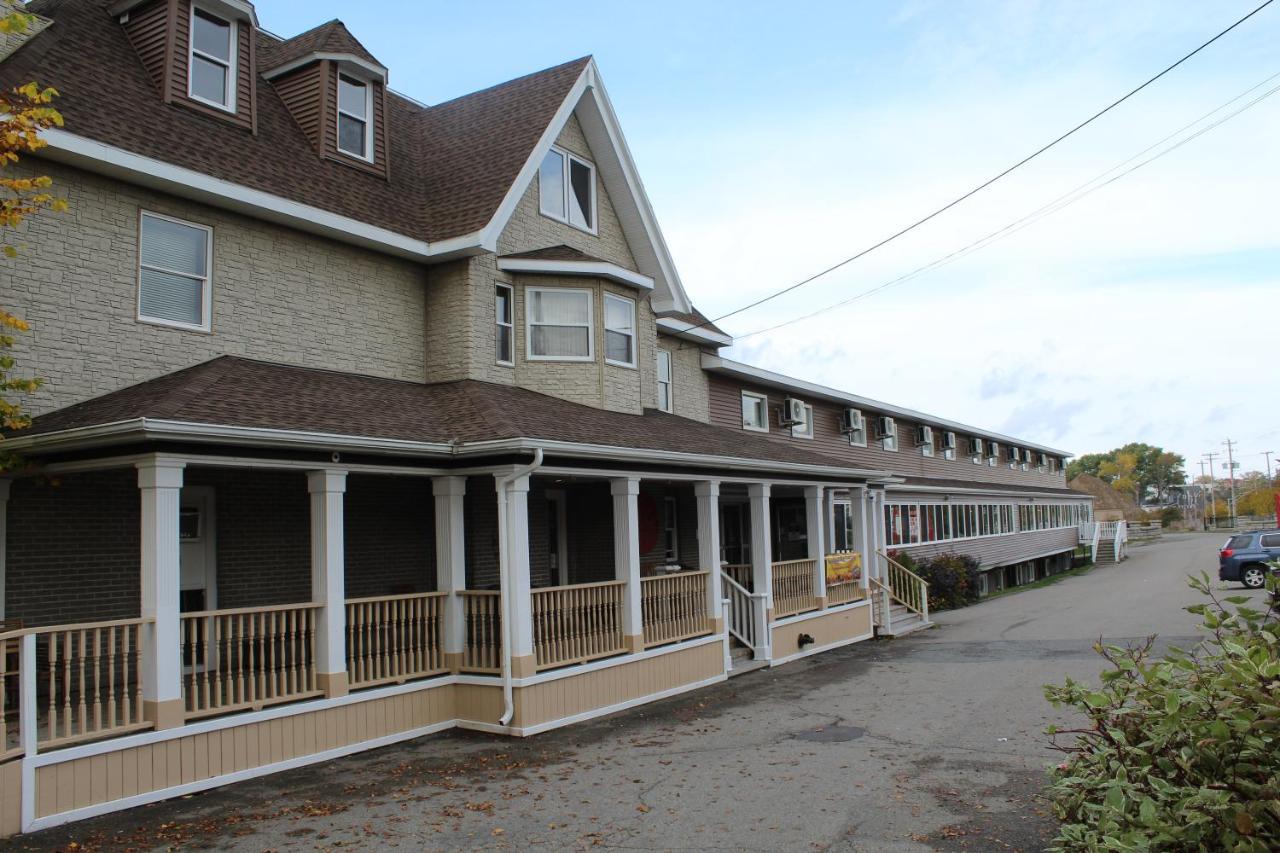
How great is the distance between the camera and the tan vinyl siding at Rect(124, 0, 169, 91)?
478 inches

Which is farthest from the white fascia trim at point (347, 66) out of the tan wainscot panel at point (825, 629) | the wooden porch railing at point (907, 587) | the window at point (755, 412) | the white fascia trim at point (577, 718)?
the wooden porch railing at point (907, 587)

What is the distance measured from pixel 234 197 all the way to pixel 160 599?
529 centimetres

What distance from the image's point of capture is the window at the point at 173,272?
1119 cm

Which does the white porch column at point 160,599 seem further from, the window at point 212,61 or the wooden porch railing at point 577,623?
the window at point 212,61

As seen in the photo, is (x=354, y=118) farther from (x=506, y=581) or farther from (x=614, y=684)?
(x=614, y=684)

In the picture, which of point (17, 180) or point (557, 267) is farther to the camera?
point (557, 267)

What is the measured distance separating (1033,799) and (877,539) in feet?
48.1

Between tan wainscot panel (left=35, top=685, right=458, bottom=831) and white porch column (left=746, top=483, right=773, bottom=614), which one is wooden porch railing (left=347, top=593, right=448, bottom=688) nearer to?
tan wainscot panel (left=35, top=685, right=458, bottom=831)

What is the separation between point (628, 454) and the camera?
1316 cm

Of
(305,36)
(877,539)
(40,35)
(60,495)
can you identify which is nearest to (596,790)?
(60,495)

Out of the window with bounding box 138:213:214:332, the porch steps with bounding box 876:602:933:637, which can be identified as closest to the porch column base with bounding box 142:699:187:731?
the window with bounding box 138:213:214:332

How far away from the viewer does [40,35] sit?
1144 cm

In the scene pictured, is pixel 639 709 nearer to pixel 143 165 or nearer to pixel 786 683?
pixel 786 683

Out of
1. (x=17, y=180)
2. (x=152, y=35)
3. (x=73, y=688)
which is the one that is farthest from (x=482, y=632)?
(x=152, y=35)
